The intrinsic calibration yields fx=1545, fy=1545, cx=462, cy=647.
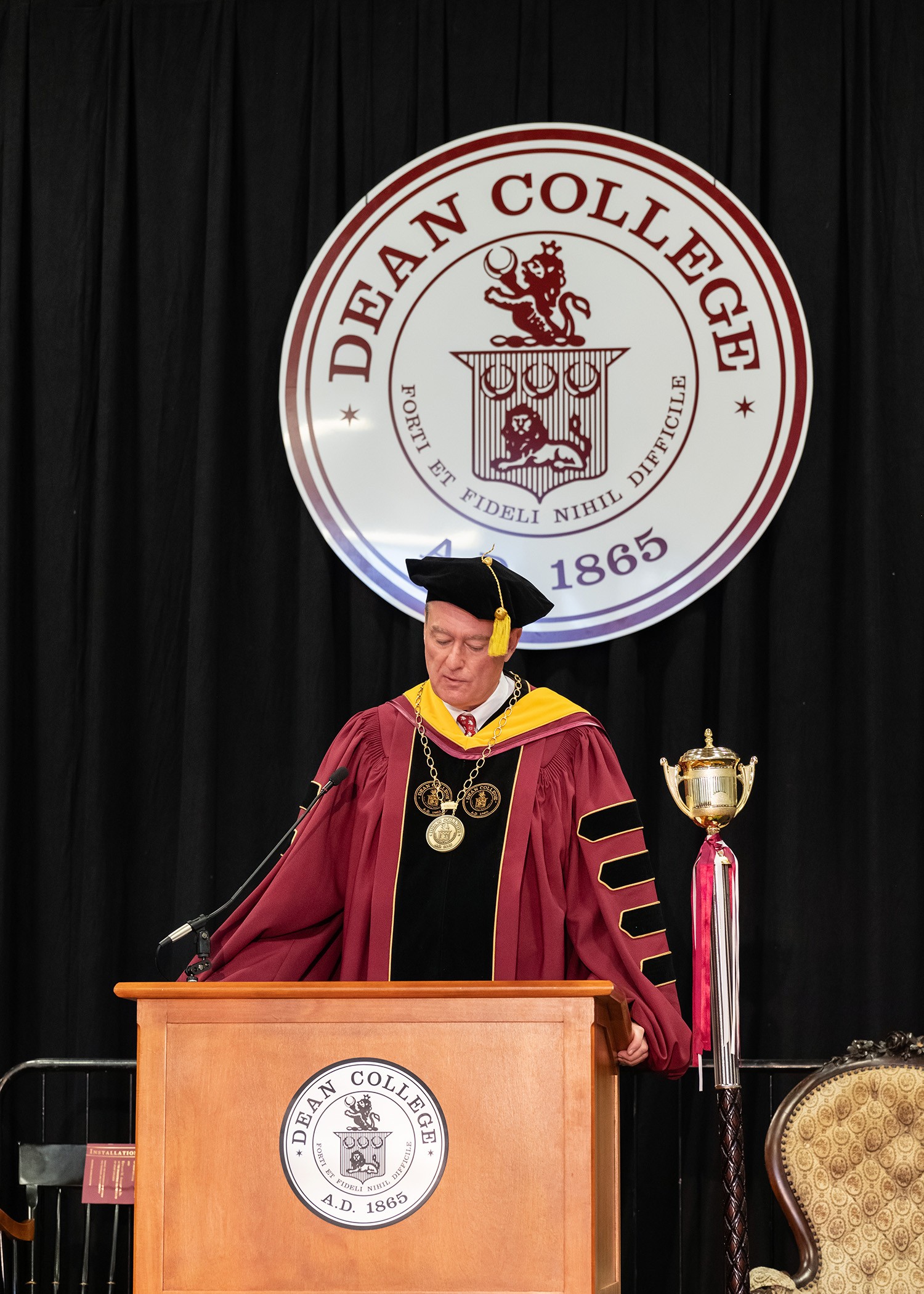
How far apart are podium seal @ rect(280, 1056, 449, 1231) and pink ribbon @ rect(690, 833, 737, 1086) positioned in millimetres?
1174

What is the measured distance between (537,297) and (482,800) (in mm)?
1607

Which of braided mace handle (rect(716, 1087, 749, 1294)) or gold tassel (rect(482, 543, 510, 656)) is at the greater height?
gold tassel (rect(482, 543, 510, 656))

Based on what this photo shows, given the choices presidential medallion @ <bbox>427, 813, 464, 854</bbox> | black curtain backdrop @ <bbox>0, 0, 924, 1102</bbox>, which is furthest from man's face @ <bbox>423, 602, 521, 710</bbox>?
black curtain backdrop @ <bbox>0, 0, 924, 1102</bbox>

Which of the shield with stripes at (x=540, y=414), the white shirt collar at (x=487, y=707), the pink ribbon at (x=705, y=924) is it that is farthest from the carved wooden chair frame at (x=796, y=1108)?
the shield with stripes at (x=540, y=414)

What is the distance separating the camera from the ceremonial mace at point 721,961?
3.24 meters

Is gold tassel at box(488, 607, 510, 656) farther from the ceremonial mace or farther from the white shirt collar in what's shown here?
the ceremonial mace

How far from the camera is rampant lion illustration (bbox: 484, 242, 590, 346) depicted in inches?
170

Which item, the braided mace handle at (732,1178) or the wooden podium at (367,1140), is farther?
the braided mace handle at (732,1178)

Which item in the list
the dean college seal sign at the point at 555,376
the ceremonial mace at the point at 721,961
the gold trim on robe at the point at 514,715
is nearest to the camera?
the ceremonial mace at the point at 721,961

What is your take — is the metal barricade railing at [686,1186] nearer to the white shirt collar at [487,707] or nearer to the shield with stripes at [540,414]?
the white shirt collar at [487,707]

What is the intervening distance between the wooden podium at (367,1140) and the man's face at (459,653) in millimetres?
1262

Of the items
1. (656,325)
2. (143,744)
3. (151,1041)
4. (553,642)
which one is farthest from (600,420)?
(151,1041)

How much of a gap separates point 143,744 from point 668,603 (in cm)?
150

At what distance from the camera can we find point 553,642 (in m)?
4.13
